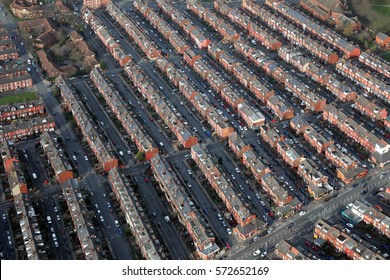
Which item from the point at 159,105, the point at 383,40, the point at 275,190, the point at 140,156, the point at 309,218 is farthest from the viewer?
the point at 383,40

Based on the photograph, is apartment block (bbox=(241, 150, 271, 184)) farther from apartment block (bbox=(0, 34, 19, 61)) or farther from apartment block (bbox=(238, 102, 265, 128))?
apartment block (bbox=(0, 34, 19, 61))

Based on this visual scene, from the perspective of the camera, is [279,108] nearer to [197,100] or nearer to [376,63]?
[197,100]

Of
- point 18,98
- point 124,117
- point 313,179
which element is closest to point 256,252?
point 313,179

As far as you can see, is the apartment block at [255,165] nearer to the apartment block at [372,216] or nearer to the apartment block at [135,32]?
the apartment block at [372,216]

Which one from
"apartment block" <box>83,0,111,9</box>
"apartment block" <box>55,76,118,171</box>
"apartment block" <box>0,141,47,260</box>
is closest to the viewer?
"apartment block" <box>0,141,47,260</box>

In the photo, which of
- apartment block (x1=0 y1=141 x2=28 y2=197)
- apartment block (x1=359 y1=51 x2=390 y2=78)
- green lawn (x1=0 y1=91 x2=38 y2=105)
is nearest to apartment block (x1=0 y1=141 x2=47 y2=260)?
apartment block (x1=0 y1=141 x2=28 y2=197)

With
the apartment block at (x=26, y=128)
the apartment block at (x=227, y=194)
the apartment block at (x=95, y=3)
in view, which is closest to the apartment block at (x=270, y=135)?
the apartment block at (x=227, y=194)

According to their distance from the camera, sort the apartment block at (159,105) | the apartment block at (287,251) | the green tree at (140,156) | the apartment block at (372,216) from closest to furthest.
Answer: the apartment block at (287,251) → the apartment block at (372,216) → the green tree at (140,156) → the apartment block at (159,105)

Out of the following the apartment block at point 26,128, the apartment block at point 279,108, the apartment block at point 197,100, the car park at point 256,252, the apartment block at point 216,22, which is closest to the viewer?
the car park at point 256,252

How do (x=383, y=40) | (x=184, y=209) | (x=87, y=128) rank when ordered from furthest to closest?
(x=383, y=40) < (x=87, y=128) < (x=184, y=209)

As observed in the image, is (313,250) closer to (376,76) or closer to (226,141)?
(226,141)
